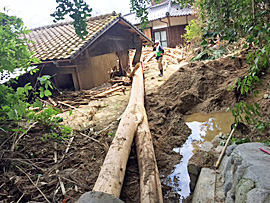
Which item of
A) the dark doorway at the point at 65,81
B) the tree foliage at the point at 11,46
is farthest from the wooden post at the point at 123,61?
the tree foliage at the point at 11,46

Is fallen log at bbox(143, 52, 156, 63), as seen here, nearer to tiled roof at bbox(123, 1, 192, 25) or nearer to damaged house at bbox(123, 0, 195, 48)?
damaged house at bbox(123, 0, 195, 48)

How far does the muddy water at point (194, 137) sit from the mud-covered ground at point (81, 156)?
140mm

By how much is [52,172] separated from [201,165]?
264 cm

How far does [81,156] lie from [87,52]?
772cm

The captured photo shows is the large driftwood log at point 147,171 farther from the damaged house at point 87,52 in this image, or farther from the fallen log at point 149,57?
the fallen log at point 149,57

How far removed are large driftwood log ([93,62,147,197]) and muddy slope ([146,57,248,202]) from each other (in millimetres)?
793

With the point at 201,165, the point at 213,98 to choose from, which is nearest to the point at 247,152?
the point at 201,165

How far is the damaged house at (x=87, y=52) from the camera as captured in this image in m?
9.64

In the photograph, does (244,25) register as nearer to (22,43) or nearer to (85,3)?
(85,3)

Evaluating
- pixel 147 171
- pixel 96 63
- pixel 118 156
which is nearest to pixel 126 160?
pixel 118 156

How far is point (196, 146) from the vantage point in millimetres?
4793

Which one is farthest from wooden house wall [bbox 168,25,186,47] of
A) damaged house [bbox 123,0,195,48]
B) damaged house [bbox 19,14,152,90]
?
damaged house [bbox 19,14,152,90]

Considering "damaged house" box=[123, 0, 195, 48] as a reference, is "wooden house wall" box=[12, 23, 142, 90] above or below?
below

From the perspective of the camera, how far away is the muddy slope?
4762 millimetres
